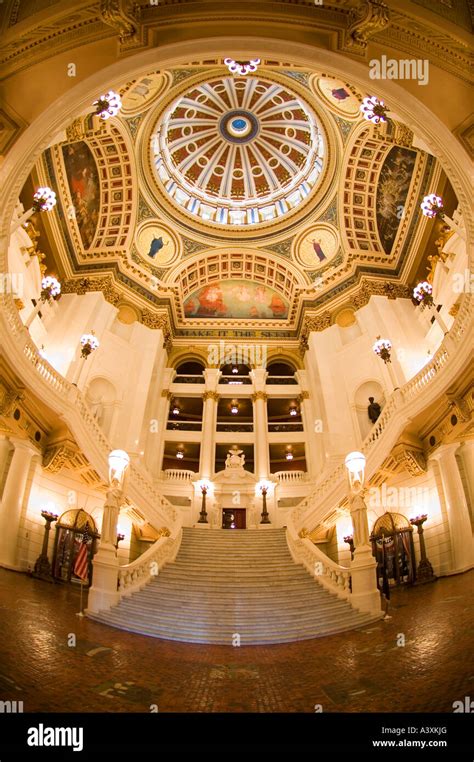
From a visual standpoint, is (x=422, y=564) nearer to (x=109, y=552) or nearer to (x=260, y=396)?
(x=109, y=552)

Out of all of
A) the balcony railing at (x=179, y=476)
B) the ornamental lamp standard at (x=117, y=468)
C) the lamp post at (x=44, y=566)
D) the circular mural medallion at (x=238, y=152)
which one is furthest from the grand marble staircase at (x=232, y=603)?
the circular mural medallion at (x=238, y=152)

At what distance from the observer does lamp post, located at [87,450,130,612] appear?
9562 millimetres

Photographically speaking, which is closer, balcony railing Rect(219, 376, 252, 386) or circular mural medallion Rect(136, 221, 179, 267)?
circular mural medallion Rect(136, 221, 179, 267)

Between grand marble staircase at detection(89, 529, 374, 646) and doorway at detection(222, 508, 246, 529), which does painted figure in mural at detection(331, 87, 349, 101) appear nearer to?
grand marble staircase at detection(89, 529, 374, 646)

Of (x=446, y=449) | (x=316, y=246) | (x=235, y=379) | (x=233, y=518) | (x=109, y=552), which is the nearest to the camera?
(x=109, y=552)

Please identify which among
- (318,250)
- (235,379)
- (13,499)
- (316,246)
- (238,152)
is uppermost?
(238,152)

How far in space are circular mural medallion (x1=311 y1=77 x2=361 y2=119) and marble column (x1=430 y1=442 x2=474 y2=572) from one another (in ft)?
49.6

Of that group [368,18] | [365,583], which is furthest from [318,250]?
[365,583]

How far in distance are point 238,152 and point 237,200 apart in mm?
3106

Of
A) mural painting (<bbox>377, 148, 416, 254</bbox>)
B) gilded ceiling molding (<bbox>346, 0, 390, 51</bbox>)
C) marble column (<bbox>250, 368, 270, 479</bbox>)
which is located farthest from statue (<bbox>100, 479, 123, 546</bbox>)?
mural painting (<bbox>377, 148, 416, 254</bbox>)

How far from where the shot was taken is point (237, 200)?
26.2 meters

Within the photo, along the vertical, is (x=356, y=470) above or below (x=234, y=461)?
below

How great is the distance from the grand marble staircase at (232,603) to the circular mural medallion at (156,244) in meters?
15.7

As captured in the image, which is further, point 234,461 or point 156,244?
point 156,244
